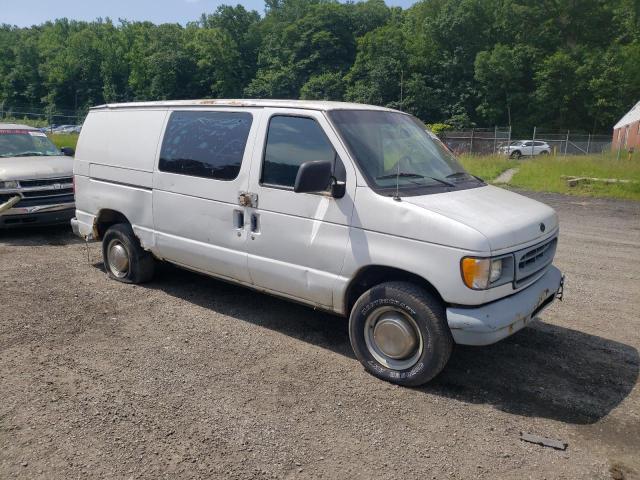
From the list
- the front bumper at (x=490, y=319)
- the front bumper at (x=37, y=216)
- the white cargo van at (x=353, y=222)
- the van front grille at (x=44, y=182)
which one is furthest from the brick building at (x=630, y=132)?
the front bumper at (x=490, y=319)

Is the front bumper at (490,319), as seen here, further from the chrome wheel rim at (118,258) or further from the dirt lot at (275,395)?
the chrome wheel rim at (118,258)

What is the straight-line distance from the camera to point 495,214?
4113mm

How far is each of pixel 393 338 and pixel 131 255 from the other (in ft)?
12.0

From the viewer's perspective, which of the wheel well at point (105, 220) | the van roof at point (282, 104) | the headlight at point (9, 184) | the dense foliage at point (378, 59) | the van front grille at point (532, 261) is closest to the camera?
the van front grille at point (532, 261)

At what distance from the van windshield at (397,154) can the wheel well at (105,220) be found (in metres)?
3.34

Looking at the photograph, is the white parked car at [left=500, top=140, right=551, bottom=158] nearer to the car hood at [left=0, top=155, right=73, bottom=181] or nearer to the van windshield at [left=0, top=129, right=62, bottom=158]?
the van windshield at [left=0, top=129, right=62, bottom=158]

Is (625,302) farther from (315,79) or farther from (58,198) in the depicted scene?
(315,79)

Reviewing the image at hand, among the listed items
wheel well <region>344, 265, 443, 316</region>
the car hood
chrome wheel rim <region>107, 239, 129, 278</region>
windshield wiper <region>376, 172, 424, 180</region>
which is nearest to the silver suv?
the car hood

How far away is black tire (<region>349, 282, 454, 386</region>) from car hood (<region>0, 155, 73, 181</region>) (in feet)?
22.9

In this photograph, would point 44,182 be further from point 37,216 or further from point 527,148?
point 527,148

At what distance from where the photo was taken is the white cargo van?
391cm

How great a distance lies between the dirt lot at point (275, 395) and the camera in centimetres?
329

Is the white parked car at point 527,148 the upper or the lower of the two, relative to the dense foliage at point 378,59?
lower

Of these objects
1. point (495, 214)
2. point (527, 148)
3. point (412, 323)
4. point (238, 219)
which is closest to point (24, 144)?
point (238, 219)
